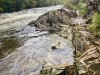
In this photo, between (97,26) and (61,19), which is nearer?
(97,26)

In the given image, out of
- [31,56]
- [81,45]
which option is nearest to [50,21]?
[81,45]

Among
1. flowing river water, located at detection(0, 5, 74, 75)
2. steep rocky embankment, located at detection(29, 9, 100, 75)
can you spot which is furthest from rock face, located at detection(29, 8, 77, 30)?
flowing river water, located at detection(0, 5, 74, 75)

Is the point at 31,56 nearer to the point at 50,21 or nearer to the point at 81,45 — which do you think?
the point at 81,45

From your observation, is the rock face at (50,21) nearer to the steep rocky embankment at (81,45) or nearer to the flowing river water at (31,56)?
the steep rocky embankment at (81,45)

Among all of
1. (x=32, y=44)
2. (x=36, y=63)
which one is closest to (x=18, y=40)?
(x=32, y=44)

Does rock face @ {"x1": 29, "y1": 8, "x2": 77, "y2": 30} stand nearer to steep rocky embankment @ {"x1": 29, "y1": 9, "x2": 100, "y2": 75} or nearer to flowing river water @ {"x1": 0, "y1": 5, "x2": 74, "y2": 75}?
steep rocky embankment @ {"x1": 29, "y1": 9, "x2": 100, "y2": 75}

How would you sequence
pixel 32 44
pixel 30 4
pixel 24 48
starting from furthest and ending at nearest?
pixel 30 4 < pixel 32 44 < pixel 24 48

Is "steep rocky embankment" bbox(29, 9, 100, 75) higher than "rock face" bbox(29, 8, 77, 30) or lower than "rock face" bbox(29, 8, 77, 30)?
lower

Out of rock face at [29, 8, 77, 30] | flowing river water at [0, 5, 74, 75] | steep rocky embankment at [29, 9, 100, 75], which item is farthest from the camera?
rock face at [29, 8, 77, 30]

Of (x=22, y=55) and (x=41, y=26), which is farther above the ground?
(x=41, y=26)

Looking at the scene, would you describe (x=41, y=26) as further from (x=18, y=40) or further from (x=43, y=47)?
(x=43, y=47)

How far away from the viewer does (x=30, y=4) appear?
7456cm

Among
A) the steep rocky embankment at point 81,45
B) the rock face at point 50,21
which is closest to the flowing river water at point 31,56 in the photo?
the steep rocky embankment at point 81,45

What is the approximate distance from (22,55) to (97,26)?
10.6 m
